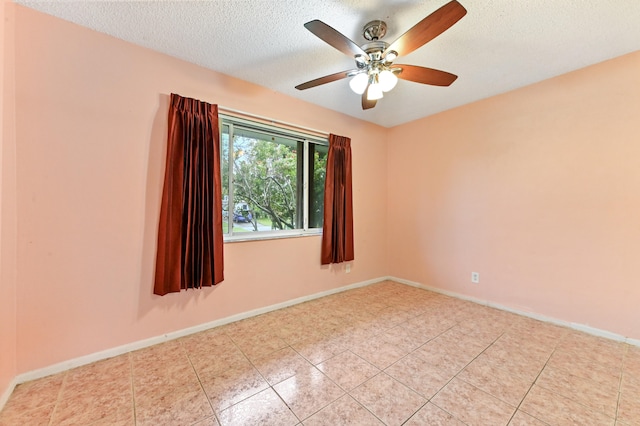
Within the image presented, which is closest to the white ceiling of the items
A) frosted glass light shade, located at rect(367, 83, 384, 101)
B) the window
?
frosted glass light shade, located at rect(367, 83, 384, 101)

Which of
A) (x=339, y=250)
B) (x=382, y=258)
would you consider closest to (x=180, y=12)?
(x=339, y=250)

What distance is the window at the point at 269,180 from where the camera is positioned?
2.53 m

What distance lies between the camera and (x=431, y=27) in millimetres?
1411

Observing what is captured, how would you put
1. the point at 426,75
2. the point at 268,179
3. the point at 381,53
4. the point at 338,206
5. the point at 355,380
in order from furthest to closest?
1. the point at 338,206
2. the point at 268,179
3. the point at 426,75
4. the point at 381,53
5. the point at 355,380

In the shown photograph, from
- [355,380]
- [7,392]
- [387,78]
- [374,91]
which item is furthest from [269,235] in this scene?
[7,392]

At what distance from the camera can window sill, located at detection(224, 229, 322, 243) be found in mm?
2510

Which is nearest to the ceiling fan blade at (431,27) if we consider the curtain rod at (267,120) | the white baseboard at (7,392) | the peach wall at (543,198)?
the curtain rod at (267,120)

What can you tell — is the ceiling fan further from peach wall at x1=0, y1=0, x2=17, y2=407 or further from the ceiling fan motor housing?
peach wall at x1=0, y1=0, x2=17, y2=407

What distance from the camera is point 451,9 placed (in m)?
1.27

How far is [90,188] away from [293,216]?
6.23 ft

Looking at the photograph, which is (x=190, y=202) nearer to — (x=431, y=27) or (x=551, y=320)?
(x=431, y=27)

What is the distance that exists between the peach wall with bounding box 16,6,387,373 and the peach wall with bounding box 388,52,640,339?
Answer: 108 inches

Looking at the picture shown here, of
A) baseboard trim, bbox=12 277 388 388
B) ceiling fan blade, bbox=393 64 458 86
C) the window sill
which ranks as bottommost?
baseboard trim, bbox=12 277 388 388

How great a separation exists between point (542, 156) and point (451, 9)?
209 centimetres
